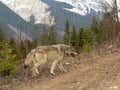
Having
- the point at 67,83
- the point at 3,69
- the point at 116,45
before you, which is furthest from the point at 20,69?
the point at 116,45

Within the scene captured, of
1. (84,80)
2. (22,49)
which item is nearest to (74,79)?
(84,80)

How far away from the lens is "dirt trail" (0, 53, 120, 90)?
12.2 m

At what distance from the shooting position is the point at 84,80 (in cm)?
1341

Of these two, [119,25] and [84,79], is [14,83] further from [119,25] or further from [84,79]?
[119,25]

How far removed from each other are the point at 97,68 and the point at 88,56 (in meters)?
5.46

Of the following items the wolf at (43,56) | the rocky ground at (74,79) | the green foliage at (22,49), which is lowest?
the green foliage at (22,49)

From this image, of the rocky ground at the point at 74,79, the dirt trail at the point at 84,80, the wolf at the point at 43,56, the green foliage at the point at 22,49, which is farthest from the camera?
the green foliage at the point at 22,49

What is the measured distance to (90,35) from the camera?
49.6 meters

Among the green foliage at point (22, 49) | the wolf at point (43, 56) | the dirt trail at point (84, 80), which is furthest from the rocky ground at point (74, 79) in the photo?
the green foliage at point (22, 49)

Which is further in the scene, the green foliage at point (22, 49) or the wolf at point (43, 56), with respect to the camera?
the green foliage at point (22, 49)

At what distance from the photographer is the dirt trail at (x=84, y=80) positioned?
12231 millimetres

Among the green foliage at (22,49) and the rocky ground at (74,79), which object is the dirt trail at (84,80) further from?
the green foliage at (22,49)

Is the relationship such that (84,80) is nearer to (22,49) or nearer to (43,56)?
(43,56)

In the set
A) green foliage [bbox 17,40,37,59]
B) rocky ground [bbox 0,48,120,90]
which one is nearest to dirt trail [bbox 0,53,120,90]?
rocky ground [bbox 0,48,120,90]
